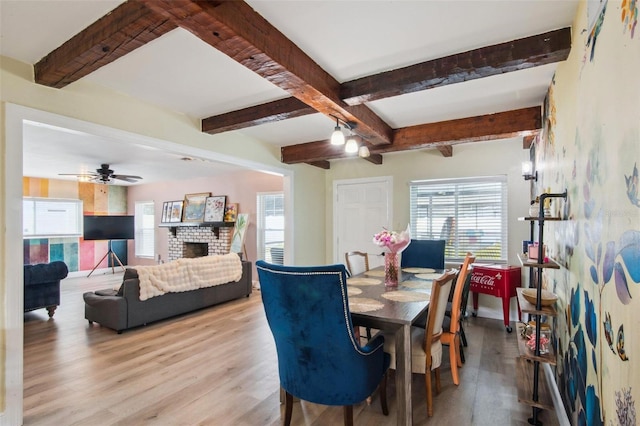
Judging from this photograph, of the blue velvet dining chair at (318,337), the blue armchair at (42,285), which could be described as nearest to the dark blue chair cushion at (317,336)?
the blue velvet dining chair at (318,337)

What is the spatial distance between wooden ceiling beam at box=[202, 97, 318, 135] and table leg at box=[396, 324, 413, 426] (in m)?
1.90

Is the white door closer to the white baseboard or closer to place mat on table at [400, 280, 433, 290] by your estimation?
place mat on table at [400, 280, 433, 290]

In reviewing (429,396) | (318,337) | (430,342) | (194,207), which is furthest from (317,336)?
(194,207)

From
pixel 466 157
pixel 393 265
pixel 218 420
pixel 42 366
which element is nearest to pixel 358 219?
pixel 466 157

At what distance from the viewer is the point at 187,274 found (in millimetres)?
4359

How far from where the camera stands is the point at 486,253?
14.3 ft

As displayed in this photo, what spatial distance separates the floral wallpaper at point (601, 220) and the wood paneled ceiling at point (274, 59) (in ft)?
1.38

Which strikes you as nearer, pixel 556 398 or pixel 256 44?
pixel 256 44

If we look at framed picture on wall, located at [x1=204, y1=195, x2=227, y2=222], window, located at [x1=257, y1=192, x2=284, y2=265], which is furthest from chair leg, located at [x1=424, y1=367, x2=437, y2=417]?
framed picture on wall, located at [x1=204, y1=195, x2=227, y2=222]

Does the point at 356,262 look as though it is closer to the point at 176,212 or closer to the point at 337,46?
the point at 337,46

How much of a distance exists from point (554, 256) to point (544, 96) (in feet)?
4.63

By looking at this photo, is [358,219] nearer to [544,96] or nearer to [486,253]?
[486,253]

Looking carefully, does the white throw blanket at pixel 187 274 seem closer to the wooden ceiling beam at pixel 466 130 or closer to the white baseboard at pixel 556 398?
the wooden ceiling beam at pixel 466 130

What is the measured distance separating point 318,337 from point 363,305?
57 centimetres
